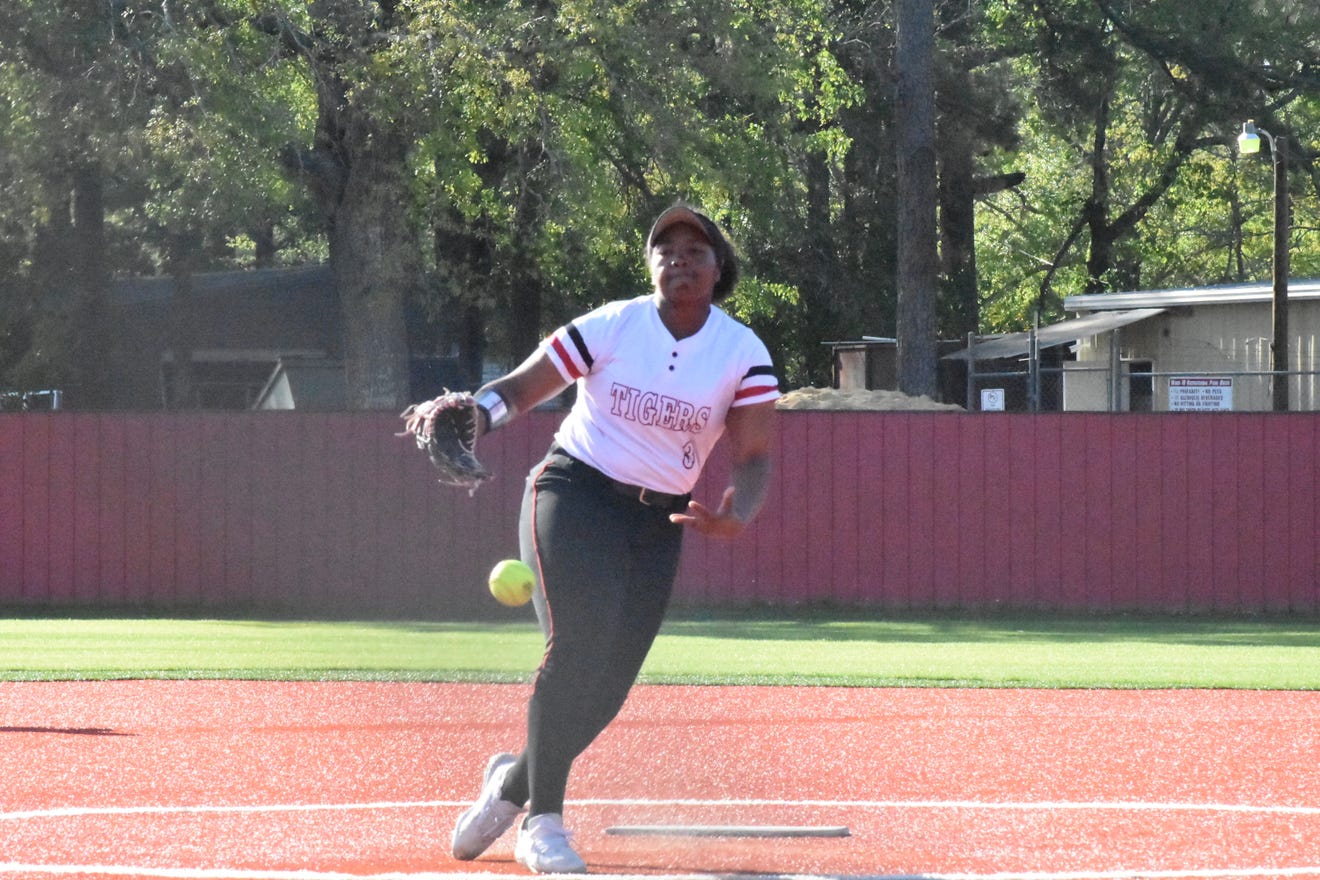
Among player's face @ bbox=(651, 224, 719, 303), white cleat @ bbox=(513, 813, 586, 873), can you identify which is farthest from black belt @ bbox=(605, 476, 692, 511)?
white cleat @ bbox=(513, 813, 586, 873)

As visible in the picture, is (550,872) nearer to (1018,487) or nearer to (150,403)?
(1018,487)

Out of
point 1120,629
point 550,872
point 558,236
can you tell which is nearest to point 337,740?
point 550,872

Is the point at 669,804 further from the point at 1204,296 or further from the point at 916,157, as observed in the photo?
the point at 1204,296

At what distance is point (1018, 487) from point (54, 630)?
420 inches

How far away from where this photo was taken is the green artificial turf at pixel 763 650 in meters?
12.5

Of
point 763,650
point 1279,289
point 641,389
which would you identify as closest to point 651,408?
point 641,389

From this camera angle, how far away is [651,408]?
5.11m

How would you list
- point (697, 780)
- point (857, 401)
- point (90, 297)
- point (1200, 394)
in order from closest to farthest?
1. point (697, 780)
2. point (1200, 394)
3. point (857, 401)
4. point (90, 297)

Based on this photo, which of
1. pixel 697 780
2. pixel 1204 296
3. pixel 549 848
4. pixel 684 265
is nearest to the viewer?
pixel 549 848

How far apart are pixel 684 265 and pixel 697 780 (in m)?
3.10

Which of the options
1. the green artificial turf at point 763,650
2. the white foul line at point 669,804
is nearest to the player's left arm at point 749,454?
the white foul line at point 669,804

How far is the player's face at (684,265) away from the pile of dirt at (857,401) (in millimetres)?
17135

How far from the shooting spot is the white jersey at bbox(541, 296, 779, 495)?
5121 millimetres

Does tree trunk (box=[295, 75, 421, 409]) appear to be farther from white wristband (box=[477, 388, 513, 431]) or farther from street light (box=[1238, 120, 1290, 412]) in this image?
white wristband (box=[477, 388, 513, 431])
